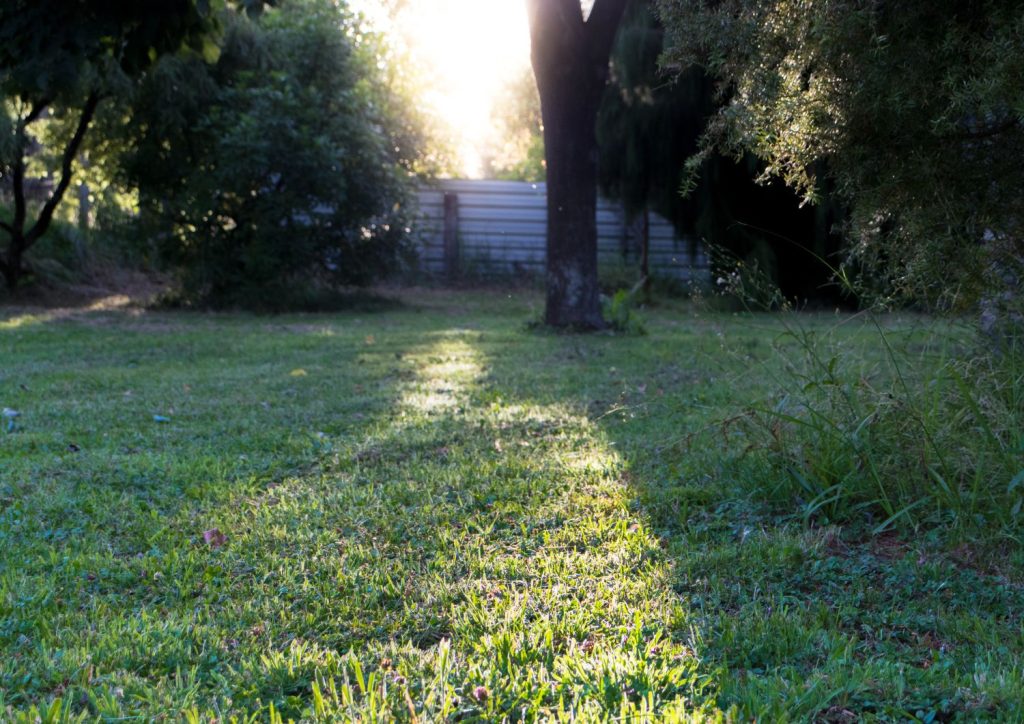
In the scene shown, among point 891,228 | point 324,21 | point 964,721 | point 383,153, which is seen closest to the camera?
point 964,721

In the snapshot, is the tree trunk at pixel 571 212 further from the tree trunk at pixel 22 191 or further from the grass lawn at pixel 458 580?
the tree trunk at pixel 22 191

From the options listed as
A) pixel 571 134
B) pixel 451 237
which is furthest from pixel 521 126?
pixel 571 134

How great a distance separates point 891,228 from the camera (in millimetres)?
4020

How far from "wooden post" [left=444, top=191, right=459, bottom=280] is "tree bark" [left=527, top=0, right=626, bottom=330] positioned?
8.15 metres

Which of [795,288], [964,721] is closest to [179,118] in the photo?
[795,288]

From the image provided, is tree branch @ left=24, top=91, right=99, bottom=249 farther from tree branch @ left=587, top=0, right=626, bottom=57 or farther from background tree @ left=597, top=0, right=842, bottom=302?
background tree @ left=597, top=0, right=842, bottom=302

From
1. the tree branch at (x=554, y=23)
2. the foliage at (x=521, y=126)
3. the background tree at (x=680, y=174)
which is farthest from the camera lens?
the foliage at (x=521, y=126)

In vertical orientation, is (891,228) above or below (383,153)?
below

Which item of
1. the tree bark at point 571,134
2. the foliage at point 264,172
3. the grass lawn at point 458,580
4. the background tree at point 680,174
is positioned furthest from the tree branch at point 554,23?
the grass lawn at point 458,580

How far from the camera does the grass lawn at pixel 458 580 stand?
2.30 meters

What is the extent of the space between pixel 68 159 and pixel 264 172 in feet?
11.0

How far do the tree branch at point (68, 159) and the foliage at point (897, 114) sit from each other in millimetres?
12783

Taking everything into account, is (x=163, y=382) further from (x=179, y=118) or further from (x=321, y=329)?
(x=179, y=118)

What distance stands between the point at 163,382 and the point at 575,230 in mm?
5414
